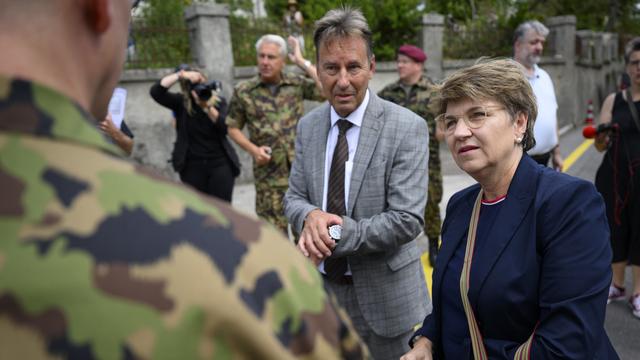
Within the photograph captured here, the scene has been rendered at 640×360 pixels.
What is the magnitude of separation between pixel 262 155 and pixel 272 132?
207 mm

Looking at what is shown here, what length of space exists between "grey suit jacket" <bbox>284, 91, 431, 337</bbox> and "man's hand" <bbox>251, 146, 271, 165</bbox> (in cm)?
189

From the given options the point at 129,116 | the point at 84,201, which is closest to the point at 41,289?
the point at 84,201

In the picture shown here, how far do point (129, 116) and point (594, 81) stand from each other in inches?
578

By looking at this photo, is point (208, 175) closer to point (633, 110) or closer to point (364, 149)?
point (364, 149)

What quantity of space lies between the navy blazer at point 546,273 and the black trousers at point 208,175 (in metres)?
3.18

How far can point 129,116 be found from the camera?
8.02m

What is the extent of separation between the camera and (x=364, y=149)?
213cm

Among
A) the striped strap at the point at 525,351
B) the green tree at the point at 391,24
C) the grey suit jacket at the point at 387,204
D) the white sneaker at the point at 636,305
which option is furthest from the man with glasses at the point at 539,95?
the green tree at the point at 391,24

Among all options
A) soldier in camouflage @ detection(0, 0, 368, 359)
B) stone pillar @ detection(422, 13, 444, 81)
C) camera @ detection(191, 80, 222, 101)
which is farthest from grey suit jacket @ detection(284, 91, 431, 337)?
stone pillar @ detection(422, 13, 444, 81)

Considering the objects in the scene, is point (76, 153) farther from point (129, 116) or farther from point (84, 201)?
point (129, 116)

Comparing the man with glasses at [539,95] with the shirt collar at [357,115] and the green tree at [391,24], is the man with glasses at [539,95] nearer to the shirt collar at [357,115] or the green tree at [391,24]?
the shirt collar at [357,115]

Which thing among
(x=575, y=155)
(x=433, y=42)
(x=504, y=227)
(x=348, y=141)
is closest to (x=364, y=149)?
(x=348, y=141)

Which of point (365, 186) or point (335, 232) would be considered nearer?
point (335, 232)

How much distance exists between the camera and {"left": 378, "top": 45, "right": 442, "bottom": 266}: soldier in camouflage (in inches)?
184
